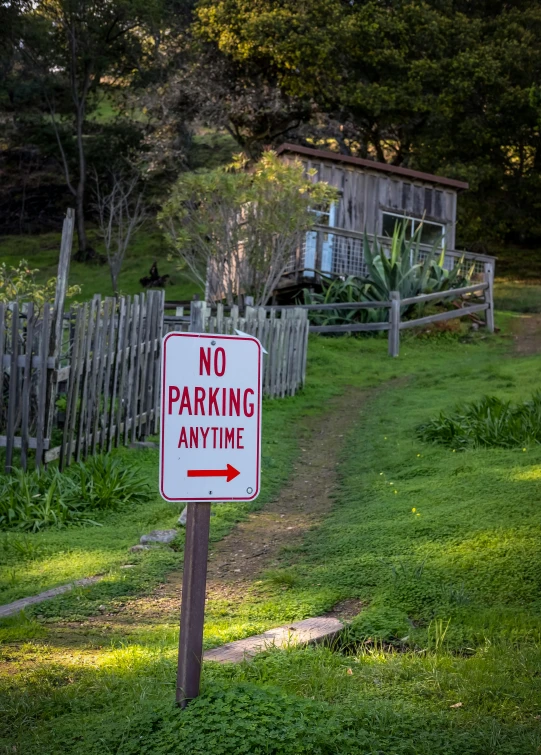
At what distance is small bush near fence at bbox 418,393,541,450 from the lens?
8.66 m

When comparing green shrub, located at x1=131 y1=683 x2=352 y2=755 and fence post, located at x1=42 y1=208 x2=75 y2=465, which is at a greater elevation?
fence post, located at x1=42 y1=208 x2=75 y2=465

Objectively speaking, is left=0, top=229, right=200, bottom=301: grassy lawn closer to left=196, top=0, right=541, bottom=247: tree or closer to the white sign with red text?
left=196, top=0, right=541, bottom=247: tree

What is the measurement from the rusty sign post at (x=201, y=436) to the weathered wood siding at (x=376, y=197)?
19846 millimetres

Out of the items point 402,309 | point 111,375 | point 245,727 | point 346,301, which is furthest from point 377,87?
point 245,727

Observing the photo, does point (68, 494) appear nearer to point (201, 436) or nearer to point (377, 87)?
point (201, 436)

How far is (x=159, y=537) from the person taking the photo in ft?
21.7

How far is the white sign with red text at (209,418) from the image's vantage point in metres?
3.23

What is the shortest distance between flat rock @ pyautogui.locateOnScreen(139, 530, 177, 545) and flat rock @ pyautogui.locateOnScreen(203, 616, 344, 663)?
202 centimetres

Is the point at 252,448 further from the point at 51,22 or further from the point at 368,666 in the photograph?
the point at 51,22

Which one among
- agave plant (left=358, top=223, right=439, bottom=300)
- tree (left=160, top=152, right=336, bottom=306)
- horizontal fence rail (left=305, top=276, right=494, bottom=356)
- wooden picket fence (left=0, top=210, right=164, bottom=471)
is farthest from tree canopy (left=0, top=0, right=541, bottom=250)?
wooden picket fence (left=0, top=210, right=164, bottom=471)

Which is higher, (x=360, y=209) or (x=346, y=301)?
(x=360, y=209)

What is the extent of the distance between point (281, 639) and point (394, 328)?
1340 cm

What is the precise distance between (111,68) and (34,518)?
3201cm

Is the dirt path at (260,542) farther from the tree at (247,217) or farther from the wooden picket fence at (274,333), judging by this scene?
the tree at (247,217)
